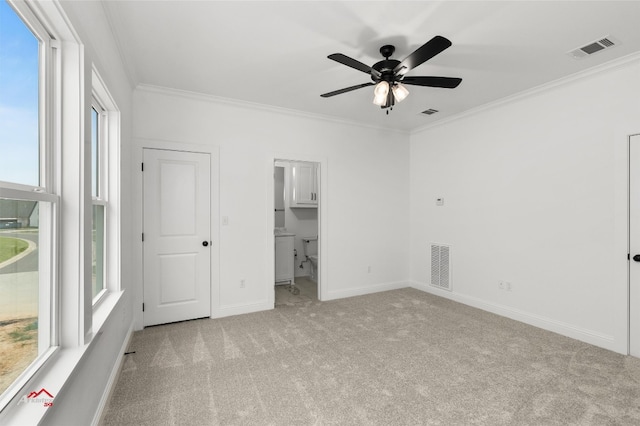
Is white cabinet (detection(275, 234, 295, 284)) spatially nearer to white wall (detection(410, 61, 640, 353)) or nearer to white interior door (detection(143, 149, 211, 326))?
white interior door (detection(143, 149, 211, 326))

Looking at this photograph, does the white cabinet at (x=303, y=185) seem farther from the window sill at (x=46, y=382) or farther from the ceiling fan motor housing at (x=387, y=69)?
the window sill at (x=46, y=382)

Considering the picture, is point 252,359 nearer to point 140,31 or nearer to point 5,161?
point 5,161

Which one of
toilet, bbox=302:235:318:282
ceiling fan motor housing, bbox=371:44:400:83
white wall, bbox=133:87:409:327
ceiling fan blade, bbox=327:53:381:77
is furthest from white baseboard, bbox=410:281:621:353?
ceiling fan blade, bbox=327:53:381:77

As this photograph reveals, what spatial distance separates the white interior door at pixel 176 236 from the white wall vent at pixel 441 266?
3.40 metres

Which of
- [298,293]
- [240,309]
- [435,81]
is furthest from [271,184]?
[435,81]

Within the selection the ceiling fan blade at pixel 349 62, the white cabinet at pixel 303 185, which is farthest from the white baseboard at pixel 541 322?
the ceiling fan blade at pixel 349 62

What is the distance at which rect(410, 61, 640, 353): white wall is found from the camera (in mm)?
2926

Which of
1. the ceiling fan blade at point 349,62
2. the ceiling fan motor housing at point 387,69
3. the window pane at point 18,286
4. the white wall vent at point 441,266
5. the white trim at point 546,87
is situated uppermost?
the white trim at point 546,87

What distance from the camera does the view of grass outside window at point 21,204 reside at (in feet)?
3.73

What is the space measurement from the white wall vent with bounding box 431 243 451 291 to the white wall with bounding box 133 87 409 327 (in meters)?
0.55

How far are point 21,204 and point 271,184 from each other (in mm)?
2942

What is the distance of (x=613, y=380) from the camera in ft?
7.84

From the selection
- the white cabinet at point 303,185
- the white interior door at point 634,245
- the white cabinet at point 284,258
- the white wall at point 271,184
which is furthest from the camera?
the white cabinet at point 303,185

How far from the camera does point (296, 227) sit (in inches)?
240
